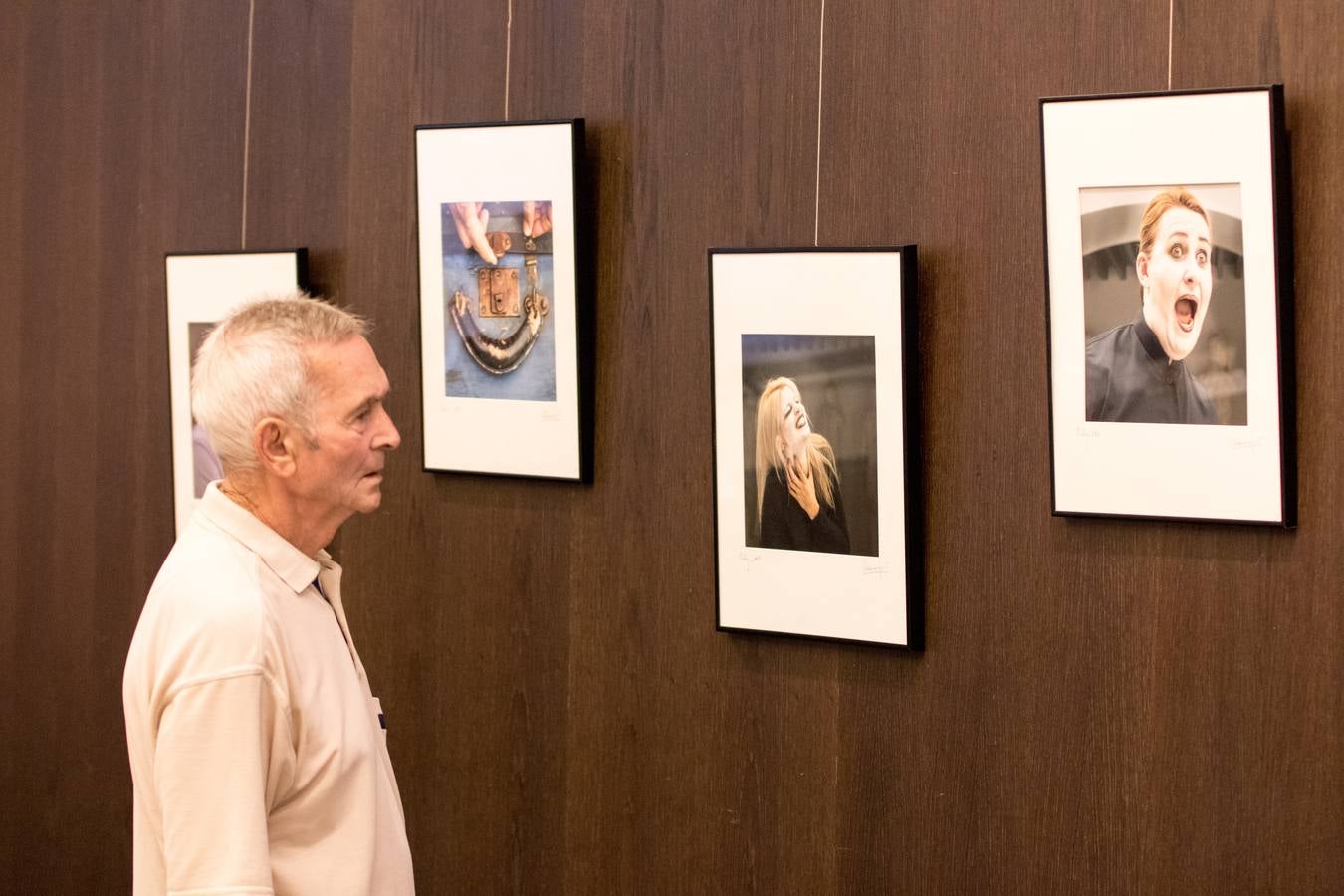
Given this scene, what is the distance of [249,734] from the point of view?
197cm

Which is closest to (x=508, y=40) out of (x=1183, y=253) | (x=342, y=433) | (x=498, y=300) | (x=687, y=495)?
(x=498, y=300)

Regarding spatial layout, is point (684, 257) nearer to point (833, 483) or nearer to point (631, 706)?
point (833, 483)

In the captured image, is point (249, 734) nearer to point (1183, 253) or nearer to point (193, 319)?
point (1183, 253)

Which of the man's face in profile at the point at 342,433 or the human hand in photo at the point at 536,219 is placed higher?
the human hand in photo at the point at 536,219

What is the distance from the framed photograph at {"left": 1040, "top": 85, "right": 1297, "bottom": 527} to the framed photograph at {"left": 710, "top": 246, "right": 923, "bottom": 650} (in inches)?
12.1

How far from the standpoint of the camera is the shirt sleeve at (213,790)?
1944mm

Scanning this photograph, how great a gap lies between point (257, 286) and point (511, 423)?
0.90 metres

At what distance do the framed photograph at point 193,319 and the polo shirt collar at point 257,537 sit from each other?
1723 millimetres

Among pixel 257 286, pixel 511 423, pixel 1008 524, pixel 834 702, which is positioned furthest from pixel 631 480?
pixel 257 286

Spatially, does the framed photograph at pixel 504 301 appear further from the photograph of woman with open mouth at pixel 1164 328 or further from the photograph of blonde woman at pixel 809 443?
the photograph of woman with open mouth at pixel 1164 328

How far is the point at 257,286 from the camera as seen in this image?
3.79 meters

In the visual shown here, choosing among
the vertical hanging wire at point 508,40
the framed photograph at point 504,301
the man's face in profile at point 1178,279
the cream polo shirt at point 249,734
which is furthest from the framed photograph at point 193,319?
the man's face in profile at point 1178,279

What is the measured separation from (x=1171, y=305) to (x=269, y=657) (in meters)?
1.60

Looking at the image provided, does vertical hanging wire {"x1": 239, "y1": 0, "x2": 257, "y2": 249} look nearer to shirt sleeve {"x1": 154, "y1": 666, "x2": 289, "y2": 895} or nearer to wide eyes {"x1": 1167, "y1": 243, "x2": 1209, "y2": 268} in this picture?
shirt sleeve {"x1": 154, "y1": 666, "x2": 289, "y2": 895}
